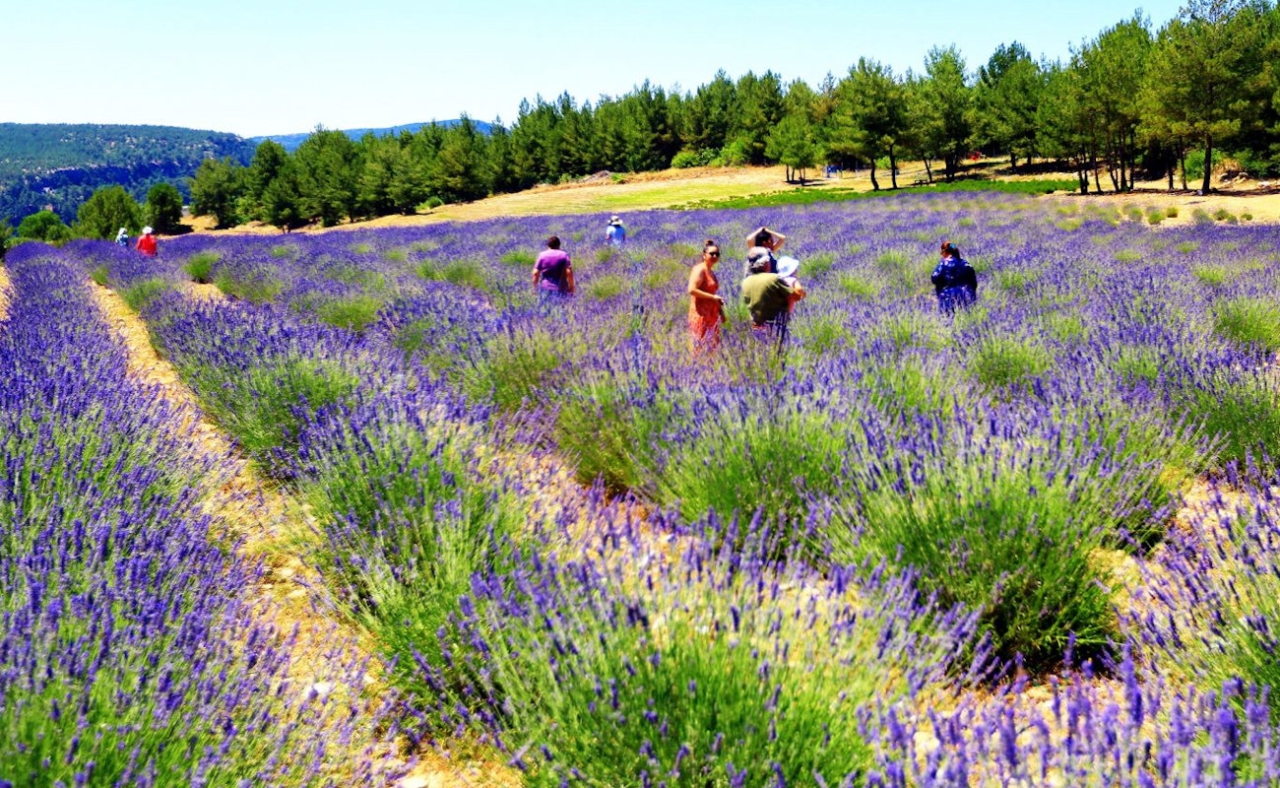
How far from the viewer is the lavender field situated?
1.70m

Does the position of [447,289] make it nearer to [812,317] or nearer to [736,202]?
[812,317]

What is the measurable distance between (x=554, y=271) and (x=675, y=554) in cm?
609

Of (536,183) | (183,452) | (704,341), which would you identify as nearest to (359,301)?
(704,341)

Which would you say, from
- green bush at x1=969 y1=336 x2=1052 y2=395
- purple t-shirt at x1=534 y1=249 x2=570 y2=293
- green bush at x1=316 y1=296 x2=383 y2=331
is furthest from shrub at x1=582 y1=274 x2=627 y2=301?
green bush at x1=969 y1=336 x2=1052 y2=395

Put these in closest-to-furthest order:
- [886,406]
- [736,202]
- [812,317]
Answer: [886,406] → [812,317] → [736,202]

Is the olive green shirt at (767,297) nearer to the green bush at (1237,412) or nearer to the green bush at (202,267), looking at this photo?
the green bush at (1237,412)

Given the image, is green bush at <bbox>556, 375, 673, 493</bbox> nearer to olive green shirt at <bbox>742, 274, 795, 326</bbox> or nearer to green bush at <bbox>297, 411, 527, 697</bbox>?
green bush at <bbox>297, 411, 527, 697</bbox>

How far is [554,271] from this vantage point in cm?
802

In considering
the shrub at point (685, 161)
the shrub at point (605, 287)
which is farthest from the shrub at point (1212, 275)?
the shrub at point (685, 161)

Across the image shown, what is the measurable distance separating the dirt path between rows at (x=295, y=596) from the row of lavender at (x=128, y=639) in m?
0.12

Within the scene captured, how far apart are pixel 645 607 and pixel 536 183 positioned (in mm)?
66244

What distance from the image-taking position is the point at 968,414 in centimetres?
370

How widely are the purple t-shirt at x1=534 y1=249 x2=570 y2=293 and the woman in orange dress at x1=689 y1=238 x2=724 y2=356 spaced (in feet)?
7.38

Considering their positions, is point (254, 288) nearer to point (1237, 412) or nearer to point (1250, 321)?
point (1237, 412)
